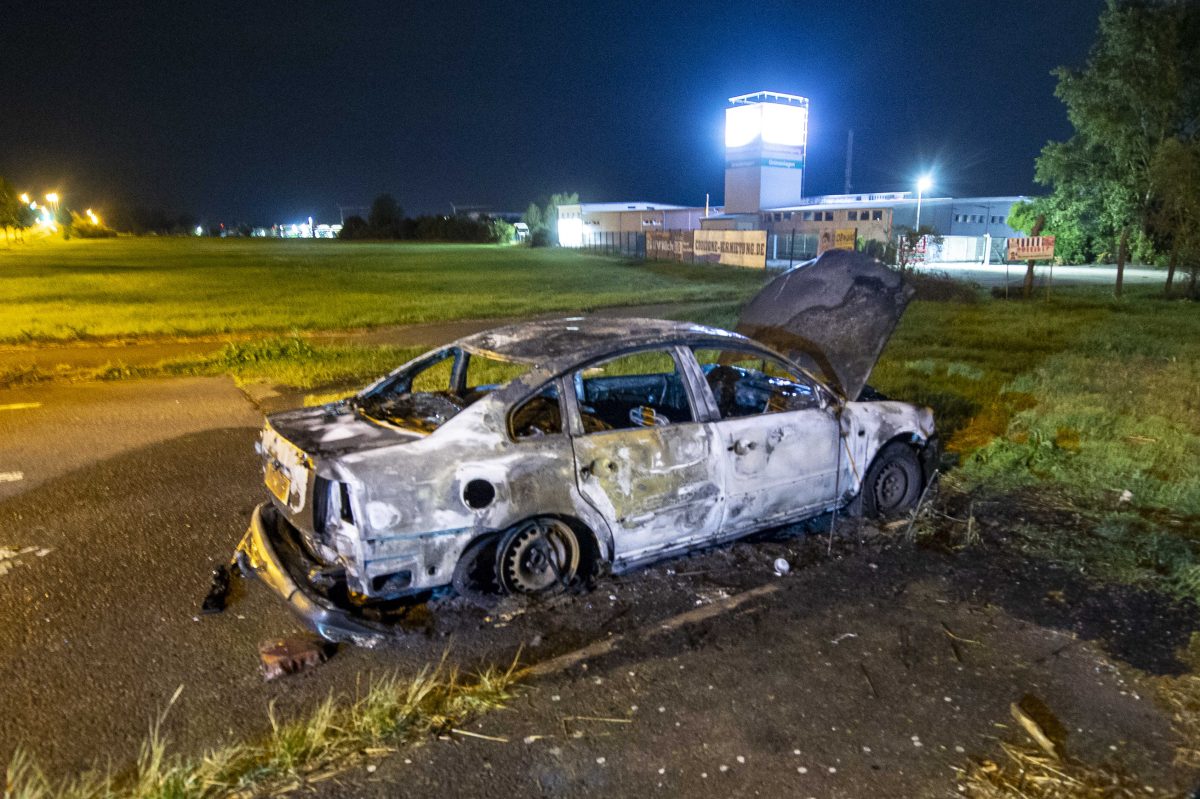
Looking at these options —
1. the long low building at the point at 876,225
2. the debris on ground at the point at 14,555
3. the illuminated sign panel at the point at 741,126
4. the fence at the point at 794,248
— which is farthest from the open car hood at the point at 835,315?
the illuminated sign panel at the point at 741,126

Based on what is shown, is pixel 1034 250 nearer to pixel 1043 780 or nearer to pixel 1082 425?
pixel 1082 425

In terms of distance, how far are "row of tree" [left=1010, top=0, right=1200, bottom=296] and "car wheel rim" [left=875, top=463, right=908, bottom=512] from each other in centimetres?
1769

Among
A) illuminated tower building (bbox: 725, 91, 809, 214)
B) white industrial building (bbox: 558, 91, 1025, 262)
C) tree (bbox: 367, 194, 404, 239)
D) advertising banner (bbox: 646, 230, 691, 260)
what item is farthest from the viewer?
tree (bbox: 367, 194, 404, 239)

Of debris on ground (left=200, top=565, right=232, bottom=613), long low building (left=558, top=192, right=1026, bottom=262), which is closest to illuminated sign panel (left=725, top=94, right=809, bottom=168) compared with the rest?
long low building (left=558, top=192, right=1026, bottom=262)

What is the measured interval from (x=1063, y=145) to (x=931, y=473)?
2423 centimetres

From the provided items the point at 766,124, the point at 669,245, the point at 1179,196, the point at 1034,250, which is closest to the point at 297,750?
the point at 1034,250

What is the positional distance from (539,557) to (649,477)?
704 millimetres

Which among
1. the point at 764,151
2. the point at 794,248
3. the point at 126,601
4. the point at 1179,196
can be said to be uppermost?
the point at 764,151

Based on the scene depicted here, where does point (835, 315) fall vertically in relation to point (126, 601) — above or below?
above

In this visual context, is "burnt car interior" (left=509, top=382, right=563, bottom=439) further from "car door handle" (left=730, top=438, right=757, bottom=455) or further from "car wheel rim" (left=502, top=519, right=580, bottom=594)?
"car door handle" (left=730, top=438, right=757, bottom=455)

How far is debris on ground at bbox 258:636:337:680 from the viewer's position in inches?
144

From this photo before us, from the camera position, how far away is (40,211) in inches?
4958

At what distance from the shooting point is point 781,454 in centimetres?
477

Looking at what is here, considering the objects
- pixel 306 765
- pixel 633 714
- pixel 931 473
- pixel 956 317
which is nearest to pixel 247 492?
pixel 306 765
